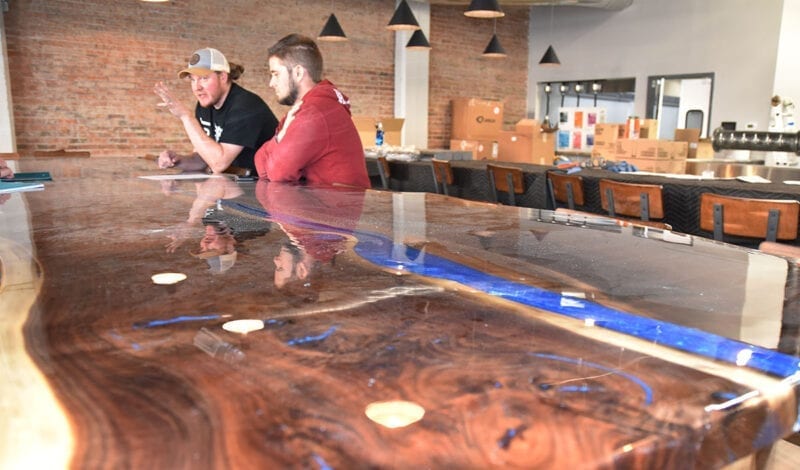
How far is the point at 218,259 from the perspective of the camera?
894mm

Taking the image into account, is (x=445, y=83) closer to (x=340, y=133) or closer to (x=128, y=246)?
(x=340, y=133)

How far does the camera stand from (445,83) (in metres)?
9.95

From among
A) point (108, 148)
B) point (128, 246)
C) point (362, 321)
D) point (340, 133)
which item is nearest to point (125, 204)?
point (128, 246)

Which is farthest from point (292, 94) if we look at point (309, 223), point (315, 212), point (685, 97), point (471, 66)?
point (685, 97)

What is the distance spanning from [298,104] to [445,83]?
7.92 meters

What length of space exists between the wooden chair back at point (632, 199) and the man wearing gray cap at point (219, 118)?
1.86m

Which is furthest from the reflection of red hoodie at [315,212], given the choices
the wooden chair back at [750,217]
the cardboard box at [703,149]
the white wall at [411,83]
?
the white wall at [411,83]

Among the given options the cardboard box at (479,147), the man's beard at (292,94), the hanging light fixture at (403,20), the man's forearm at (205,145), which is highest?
the hanging light fixture at (403,20)

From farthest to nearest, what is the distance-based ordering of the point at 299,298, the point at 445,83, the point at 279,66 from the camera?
the point at 445,83
the point at 279,66
the point at 299,298

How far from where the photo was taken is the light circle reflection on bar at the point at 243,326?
0.59 meters

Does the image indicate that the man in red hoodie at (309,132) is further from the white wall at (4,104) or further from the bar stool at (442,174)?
the white wall at (4,104)

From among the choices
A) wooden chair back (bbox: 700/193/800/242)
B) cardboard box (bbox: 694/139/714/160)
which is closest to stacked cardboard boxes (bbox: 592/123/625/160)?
cardboard box (bbox: 694/139/714/160)

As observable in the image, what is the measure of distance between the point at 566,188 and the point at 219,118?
2131mm

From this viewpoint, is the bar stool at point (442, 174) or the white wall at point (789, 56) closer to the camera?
the bar stool at point (442, 174)
